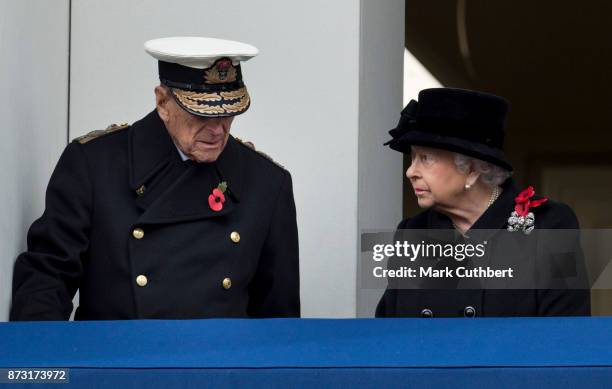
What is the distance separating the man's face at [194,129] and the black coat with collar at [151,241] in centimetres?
9

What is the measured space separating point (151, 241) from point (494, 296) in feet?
2.91

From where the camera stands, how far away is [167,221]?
4.42m

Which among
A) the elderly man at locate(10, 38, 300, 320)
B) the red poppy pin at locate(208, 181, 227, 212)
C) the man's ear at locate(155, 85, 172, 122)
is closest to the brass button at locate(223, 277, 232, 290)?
the elderly man at locate(10, 38, 300, 320)

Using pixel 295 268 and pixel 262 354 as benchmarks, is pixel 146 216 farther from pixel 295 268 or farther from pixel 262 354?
pixel 262 354

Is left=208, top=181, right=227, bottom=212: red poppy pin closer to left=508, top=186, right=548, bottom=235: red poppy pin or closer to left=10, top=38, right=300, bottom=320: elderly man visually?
left=10, top=38, right=300, bottom=320: elderly man

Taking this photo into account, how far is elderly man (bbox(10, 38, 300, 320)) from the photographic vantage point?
434cm

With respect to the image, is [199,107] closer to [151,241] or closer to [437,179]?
[151,241]

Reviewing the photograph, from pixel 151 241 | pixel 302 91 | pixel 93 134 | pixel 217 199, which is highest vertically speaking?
pixel 302 91

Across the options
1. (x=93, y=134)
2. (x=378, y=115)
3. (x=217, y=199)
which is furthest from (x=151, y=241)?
(x=378, y=115)

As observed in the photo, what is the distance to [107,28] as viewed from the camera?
18.0ft

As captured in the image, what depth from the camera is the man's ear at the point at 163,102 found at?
4.44m

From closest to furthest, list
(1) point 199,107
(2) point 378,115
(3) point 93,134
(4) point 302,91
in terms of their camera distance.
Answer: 1. (1) point 199,107
2. (3) point 93,134
3. (4) point 302,91
4. (2) point 378,115

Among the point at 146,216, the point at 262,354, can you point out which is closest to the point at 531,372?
the point at 262,354

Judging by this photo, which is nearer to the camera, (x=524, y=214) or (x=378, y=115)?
(x=524, y=214)
